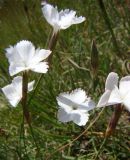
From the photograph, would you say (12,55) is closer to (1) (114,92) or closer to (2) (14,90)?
(2) (14,90)

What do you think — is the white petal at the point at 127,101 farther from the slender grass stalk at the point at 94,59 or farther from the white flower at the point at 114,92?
the slender grass stalk at the point at 94,59

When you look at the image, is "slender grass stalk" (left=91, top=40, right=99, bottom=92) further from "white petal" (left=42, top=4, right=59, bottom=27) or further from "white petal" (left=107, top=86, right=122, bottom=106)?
"white petal" (left=107, top=86, right=122, bottom=106)

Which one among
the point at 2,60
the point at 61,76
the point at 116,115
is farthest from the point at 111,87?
the point at 2,60

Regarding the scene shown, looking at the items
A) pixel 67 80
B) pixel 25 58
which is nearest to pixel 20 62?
pixel 25 58

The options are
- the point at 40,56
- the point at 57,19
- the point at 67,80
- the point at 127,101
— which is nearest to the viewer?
the point at 127,101

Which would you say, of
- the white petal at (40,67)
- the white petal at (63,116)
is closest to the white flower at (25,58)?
the white petal at (40,67)

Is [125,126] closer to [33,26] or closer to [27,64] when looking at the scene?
[27,64]
